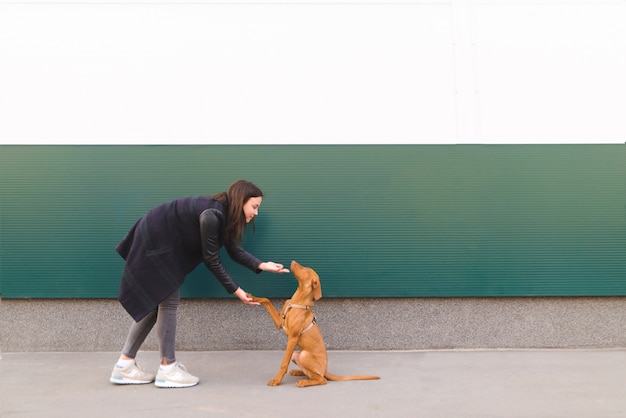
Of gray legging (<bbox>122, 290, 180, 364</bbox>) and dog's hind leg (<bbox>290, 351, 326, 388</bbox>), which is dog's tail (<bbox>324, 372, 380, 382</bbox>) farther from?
gray legging (<bbox>122, 290, 180, 364</bbox>)

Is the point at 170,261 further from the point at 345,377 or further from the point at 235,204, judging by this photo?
the point at 345,377

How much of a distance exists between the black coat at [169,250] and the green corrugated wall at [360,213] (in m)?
0.76

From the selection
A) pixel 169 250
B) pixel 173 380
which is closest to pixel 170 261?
pixel 169 250

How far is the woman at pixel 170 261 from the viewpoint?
3.12 meters

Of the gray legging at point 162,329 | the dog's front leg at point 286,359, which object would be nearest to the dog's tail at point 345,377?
the dog's front leg at point 286,359

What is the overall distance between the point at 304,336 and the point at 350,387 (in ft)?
1.35

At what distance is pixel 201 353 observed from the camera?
3906mm

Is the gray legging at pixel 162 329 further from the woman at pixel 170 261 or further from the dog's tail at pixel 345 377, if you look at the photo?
the dog's tail at pixel 345 377

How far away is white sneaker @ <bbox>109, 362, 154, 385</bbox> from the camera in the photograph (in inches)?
123

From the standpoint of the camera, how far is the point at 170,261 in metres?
3.16
